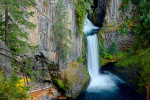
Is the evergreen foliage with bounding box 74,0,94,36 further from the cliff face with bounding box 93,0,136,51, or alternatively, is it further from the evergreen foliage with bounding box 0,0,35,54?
the evergreen foliage with bounding box 0,0,35,54

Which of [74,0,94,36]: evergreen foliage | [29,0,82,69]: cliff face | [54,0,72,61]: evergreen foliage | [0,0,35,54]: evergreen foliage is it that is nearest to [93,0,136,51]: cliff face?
[74,0,94,36]: evergreen foliage

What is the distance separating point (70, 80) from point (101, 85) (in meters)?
4.86

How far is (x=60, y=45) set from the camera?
31.5ft

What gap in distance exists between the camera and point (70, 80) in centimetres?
944

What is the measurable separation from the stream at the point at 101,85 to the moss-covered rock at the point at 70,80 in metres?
0.85

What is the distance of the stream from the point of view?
1016 centimetres

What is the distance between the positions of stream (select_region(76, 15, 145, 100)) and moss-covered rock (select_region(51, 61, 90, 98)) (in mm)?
849

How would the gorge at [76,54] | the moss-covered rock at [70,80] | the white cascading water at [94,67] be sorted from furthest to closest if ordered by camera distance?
the white cascading water at [94,67], the moss-covered rock at [70,80], the gorge at [76,54]

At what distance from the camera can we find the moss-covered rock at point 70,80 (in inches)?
365

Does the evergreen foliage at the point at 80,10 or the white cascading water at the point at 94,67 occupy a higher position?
the evergreen foliage at the point at 80,10

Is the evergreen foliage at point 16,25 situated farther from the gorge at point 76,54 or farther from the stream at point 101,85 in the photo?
the stream at point 101,85

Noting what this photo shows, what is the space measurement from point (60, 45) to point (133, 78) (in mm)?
8272

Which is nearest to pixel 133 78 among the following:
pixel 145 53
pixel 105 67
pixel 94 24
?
pixel 145 53

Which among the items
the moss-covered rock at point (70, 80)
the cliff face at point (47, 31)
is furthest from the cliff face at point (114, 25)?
the moss-covered rock at point (70, 80)
